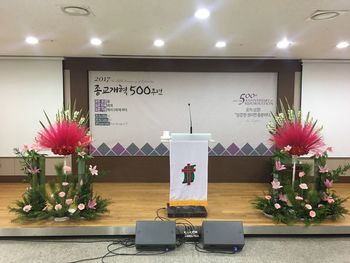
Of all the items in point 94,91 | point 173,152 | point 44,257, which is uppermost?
point 94,91

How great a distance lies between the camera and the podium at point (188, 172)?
3795 millimetres

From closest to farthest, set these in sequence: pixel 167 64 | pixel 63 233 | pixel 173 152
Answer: pixel 63 233, pixel 173 152, pixel 167 64

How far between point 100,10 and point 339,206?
3.69m

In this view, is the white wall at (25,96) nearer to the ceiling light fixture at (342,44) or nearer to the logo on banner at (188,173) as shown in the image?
the logo on banner at (188,173)

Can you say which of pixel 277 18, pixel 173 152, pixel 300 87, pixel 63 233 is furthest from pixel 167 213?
pixel 300 87

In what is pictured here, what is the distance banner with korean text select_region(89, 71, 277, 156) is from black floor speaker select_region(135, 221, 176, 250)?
2560mm

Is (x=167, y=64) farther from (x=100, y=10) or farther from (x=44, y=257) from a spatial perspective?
(x=44, y=257)

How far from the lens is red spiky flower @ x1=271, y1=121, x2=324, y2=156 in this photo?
3.79 m

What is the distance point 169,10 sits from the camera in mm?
3123

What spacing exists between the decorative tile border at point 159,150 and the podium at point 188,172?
2110 millimetres

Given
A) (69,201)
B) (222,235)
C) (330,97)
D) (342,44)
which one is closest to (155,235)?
(222,235)

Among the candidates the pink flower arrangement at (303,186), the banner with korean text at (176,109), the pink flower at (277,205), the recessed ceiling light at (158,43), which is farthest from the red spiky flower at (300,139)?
the recessed ceiling light at (158,43)

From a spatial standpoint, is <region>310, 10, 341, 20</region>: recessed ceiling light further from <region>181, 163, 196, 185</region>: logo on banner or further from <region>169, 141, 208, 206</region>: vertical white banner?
<region>181, 163, 196, 185</region>: logo on banner

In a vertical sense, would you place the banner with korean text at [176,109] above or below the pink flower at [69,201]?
above
